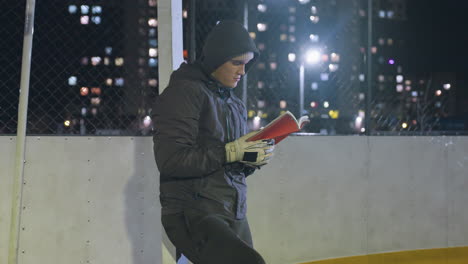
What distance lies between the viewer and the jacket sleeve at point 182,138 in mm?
1655

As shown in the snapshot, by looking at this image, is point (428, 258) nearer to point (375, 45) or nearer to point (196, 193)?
point (375, 45)

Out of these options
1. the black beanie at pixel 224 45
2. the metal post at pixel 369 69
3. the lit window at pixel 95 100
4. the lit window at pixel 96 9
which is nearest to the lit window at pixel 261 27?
the metal post at pixel 369 69

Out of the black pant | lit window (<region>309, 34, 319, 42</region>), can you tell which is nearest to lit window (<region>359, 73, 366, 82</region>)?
lit window (<region>309, 34, 319, 42</region>)

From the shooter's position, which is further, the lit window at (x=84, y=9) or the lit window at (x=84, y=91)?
the lit window at (x=84, y=91)

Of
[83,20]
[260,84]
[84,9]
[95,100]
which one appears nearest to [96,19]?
[83,20]

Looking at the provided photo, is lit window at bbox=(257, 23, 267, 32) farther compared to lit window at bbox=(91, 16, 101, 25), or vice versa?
lit window at bbox=(257, 23, 267, 32)

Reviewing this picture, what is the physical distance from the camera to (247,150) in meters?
1.74

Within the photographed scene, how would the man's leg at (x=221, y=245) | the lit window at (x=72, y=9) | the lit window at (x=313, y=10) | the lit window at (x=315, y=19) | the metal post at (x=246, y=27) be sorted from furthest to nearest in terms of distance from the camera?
the lit window at (x=315, y=19)
the lit window at (x=313, y=10)
the metal post at (x=246, y=27)
the lit window at (x=72, y=9)
the man's leg at (x=221, y=245)

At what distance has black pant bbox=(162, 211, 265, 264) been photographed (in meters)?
1.51

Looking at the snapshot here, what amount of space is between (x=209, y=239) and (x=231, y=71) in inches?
28.7

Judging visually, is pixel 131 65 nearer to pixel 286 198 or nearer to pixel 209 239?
pixel 286 198

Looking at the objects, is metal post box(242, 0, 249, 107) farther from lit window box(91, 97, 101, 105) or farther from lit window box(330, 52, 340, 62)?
lit window box(91, 97, 101, 105)

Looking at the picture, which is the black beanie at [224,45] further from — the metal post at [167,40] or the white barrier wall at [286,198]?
the white barrier wall at [286,198]

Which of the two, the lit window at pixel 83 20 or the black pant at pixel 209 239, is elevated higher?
the lit window at pixel 83 20
